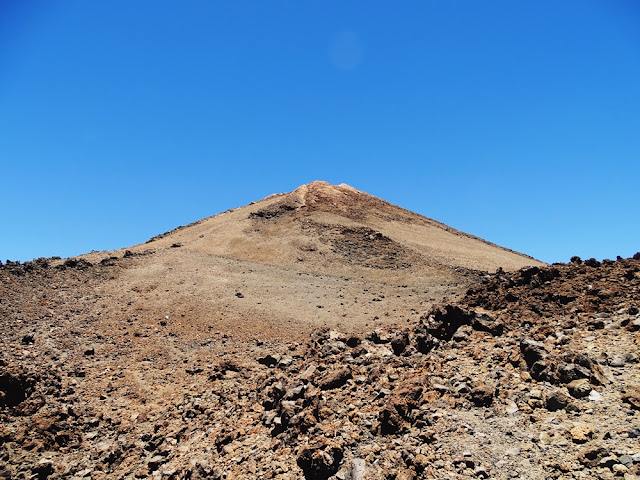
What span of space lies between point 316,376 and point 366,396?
72.6 inches

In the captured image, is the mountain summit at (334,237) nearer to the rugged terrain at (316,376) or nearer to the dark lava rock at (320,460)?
the rugged terrain at (316,376)

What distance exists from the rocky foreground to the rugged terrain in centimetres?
4

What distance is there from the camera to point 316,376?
9.83 meters

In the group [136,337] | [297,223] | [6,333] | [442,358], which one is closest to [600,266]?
[442,358]

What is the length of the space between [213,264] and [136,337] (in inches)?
348

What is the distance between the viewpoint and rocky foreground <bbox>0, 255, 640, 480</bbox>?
6055 mm

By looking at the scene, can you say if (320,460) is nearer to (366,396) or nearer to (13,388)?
(366,396)

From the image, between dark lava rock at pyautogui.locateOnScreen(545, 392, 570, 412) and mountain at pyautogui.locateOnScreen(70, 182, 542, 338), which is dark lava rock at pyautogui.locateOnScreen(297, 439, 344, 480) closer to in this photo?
dark lava rock at pyautogui.locateOnScreen(545, 392, 570, 412)

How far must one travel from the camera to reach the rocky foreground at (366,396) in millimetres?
6055

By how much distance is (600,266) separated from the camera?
11.0 m

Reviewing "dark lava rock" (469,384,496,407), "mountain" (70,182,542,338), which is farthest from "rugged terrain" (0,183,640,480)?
"mountain" (70,182,542,338)

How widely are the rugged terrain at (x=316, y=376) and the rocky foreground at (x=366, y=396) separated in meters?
0.04

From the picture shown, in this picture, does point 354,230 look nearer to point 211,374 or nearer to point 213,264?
point 213,264

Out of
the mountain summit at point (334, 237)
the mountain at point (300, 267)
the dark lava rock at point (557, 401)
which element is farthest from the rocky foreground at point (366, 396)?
the mountain summit at point (334, 237)
